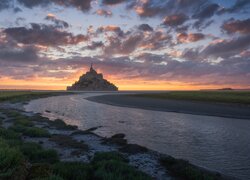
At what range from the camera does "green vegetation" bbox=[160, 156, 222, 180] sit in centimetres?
1068

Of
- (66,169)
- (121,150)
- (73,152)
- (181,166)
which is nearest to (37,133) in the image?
(73,152)

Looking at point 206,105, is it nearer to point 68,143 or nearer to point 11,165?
point 68,143

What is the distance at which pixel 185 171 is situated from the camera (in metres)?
11.3

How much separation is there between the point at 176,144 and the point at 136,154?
518 centimetres

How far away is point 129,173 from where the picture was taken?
10.1m

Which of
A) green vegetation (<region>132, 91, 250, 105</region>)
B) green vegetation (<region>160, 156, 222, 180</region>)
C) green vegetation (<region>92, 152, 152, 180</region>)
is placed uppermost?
green vegetation (<region>132, 91, 250, 105</region>)

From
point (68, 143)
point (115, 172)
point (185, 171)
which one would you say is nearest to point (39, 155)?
point (68, 143)

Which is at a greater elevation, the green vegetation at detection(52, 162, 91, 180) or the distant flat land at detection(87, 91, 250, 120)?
the distant flat land at detection(87, 91, 250, 120)

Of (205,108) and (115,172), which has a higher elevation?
(205,108)

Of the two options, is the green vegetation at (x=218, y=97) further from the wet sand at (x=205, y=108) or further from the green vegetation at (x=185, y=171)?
the green vegetation at (x=185, y=171)

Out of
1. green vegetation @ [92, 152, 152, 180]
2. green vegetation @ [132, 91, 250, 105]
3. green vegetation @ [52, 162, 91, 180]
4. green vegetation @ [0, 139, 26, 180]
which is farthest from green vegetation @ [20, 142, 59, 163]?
green vegetation @ [132, 91, 250, 105]

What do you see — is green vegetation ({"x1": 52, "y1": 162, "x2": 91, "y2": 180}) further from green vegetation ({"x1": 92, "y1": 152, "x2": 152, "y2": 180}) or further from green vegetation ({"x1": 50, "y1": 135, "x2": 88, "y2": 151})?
green vegetation ({"x1": 50, "y1": 135, "x2": 88, "y2": 151})

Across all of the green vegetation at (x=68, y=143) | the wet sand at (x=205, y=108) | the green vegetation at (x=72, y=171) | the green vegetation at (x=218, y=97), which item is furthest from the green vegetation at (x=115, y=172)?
the green vegetation at (x=218, y=97)

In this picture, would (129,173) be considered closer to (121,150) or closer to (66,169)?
(66,169)
